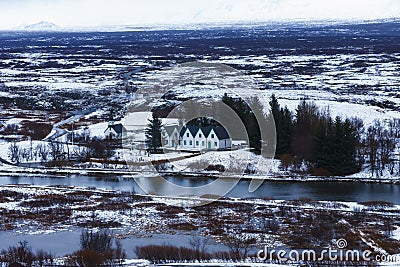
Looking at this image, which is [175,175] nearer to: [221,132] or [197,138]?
[197,138]

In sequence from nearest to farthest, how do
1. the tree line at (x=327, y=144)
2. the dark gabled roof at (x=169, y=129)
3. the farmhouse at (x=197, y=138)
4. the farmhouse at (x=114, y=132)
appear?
the tree line at (x=327, y=144) → the farmhouse at (x=197, y=138) → the dark gabled roof at (x=169, y=129) → the farmhouse at (x=114, y=132)

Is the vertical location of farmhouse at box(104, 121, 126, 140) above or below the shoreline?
above

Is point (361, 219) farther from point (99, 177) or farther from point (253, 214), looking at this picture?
point (99, 177)

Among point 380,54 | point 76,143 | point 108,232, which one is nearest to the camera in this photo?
point 108,232

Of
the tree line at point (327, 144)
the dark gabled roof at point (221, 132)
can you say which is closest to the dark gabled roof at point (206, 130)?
the dark gabled roof at point (221, 132)

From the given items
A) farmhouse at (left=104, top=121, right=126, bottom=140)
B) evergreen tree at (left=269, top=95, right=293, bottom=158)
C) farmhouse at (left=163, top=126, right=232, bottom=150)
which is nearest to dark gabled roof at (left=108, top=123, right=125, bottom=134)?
farmhouse at (left=104, top=121, right=126, bottom=140)

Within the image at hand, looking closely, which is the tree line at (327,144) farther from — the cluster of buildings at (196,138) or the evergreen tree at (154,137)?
the evergreen tree at (154,137)

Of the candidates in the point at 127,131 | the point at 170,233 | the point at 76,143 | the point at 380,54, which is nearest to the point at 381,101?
the point at 127,131

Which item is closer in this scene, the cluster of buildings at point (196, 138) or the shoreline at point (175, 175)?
the shoreline at point (175, 175)

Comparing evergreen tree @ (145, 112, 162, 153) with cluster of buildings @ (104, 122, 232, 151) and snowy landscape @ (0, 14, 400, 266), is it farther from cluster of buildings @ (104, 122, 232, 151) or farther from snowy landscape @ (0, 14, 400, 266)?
cluster of buildings @ (104, 122, 232, 151)
